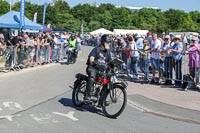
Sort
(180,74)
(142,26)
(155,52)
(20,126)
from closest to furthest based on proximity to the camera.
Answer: (20,126)
(180,74)
(155,52)
(142,26)

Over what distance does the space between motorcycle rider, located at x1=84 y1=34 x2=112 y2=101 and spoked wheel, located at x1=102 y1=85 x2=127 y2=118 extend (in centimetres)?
49

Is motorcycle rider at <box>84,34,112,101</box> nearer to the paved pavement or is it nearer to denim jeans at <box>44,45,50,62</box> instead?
the paved pavement

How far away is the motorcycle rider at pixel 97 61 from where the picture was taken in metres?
9.33

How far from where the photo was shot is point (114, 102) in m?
9.09

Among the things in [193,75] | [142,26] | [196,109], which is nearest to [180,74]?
[193,75]

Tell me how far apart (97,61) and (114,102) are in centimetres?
103

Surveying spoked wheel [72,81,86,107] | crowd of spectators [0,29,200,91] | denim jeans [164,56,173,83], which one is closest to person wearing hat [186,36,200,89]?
crowd of spectators [0,29,200,91]

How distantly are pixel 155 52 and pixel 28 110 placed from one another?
6.91 metres

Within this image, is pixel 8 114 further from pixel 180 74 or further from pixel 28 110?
pixel 180 74

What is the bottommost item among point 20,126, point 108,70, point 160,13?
point 20,126

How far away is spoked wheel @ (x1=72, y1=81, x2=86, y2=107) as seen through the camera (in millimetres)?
9890

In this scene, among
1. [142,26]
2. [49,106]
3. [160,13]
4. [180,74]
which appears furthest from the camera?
[160,13]

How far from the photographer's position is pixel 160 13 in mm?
126250

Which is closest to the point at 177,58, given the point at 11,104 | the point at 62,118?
the point at 11,104
